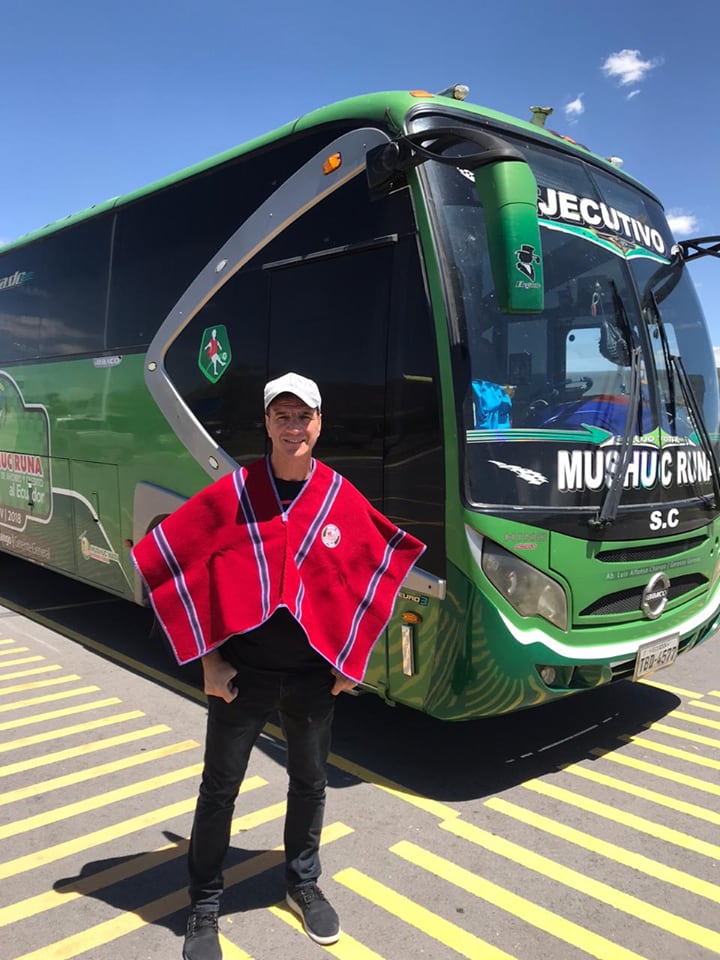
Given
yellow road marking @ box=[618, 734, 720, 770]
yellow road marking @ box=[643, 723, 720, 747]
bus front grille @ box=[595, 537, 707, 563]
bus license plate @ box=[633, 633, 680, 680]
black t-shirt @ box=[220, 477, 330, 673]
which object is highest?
bus front grille @ box=[595, 537, 707, 563]

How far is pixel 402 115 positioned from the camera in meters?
3.94

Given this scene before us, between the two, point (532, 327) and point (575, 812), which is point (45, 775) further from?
point (532, 327)

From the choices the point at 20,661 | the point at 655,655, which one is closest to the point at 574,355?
the point at 655,655

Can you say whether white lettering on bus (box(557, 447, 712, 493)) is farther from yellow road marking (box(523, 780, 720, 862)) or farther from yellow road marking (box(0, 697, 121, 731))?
yellow road marking (box(0, 697, 121, 731))

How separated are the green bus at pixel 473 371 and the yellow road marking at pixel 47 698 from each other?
4.65 feet

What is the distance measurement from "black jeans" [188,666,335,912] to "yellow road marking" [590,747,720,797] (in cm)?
224

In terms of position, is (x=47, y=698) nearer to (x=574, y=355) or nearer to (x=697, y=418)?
(x=574, y=355)

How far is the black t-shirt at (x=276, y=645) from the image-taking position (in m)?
2.71

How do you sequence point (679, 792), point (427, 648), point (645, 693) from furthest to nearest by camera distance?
1. point (645, 693)
2. point (679, 792)
3. point (427, 648)

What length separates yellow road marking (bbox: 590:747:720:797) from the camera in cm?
416

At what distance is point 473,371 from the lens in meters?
3.72

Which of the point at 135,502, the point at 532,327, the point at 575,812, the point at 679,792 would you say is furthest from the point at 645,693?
the point at 135,502

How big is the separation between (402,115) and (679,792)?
3673mm

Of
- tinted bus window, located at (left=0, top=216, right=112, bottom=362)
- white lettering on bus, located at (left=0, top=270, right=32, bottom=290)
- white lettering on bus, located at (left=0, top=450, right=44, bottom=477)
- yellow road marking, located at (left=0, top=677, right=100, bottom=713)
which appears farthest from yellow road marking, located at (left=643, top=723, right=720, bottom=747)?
white lettering on bus, located at (left=0, top=270, right=32, bottom=290)
